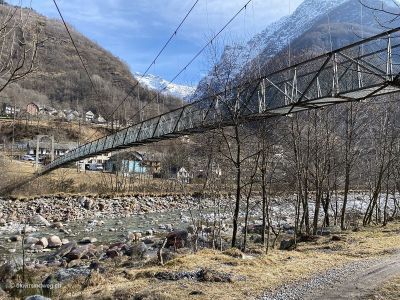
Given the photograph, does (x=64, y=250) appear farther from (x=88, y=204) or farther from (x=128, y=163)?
(x=128, y=163)

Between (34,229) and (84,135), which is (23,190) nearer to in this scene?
(34,229)

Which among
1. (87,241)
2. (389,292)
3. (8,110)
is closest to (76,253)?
(87,241)

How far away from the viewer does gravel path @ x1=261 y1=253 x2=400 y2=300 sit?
6.25 m

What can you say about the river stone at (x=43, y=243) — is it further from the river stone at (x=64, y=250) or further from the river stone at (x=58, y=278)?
the river stone at (x=58, y=278)

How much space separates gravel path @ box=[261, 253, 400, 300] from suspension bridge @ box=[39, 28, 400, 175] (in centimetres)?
308

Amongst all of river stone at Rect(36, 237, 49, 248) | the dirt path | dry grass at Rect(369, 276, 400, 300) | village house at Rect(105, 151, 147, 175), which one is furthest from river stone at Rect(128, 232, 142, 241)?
village house at Rect(105, 151, 147, 175)

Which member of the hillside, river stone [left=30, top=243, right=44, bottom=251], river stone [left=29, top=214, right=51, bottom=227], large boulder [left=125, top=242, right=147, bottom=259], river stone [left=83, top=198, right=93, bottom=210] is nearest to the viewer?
large boulder [left=125, top=242, right=147, bottom=259]

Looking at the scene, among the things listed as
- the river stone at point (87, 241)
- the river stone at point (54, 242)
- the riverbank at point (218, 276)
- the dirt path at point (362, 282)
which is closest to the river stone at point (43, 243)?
the river stone at point (54, 242)

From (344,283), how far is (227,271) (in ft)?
6.27

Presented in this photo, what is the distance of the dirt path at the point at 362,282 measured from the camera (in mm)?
6234

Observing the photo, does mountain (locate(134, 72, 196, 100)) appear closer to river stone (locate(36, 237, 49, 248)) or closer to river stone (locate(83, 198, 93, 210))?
river stone (locate(36, 237, 49, 248))

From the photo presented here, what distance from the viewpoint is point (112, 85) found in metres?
129

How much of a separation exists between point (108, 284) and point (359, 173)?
49.1 feet

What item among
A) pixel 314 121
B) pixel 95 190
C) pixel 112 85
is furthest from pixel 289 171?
pixel 112 85
